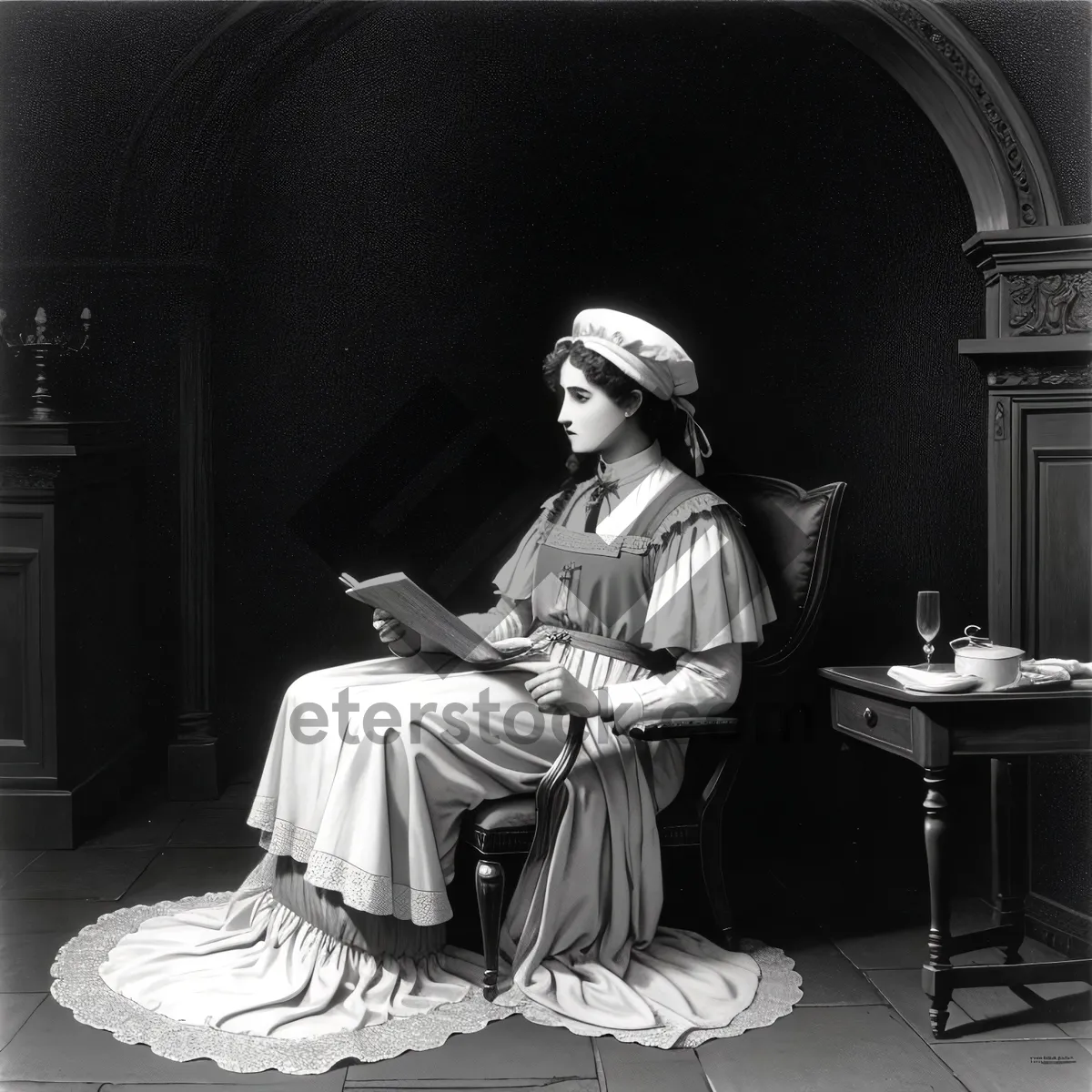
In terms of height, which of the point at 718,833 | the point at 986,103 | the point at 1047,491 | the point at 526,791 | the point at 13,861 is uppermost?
the point at 986,103

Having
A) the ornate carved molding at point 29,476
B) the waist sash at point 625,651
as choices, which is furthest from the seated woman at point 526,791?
the ornate carved molding at point 29,476

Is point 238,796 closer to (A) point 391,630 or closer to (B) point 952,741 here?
(A) point 391,630

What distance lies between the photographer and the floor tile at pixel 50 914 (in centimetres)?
328

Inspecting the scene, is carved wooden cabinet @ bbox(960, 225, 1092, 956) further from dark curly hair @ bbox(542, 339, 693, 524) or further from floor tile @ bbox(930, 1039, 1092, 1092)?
dark curly hair @ bbox(542, 339, 693, 524)

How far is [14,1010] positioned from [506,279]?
9.05ft

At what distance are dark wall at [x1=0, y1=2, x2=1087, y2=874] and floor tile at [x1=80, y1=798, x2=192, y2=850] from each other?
0.43 meters

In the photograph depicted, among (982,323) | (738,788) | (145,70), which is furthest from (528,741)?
(145,70)

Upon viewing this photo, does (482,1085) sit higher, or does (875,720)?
(875,720)

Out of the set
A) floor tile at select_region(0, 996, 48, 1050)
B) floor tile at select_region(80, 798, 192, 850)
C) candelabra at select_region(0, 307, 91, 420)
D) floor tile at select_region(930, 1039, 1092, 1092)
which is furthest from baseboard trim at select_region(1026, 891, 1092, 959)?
candelabra at select_region(0, 307, 91, 420)

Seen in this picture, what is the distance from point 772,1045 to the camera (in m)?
2.62

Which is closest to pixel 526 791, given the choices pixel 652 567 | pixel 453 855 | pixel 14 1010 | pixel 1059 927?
pixel 453 855

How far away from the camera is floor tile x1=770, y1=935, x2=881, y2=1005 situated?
9.43 ft

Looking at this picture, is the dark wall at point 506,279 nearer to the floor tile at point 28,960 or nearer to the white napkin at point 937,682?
the white napkin at point 937,682

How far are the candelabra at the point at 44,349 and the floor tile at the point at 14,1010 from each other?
2.00m
